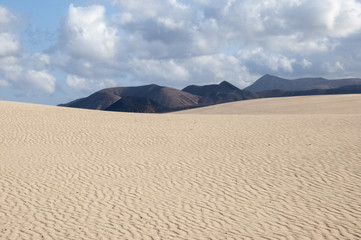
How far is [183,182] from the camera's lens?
40.9 ft

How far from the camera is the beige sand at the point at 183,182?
8.79 m

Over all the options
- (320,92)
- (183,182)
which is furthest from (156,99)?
(183,182)

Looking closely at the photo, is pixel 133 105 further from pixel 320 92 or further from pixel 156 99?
pixel 320 92

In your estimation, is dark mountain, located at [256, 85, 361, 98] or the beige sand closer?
the beige sand

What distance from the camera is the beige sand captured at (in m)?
8.79

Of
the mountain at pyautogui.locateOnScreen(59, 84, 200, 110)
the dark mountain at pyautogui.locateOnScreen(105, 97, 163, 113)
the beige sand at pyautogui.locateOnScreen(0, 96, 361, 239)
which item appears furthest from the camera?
the mountain at pyautogui.locateOnScreen(59, 84, 200, 110)

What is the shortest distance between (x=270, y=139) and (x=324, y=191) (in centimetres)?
796

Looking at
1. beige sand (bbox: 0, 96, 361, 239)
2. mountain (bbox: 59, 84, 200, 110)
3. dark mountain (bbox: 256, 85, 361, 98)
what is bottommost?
beige sand (bbox: 0, 96, 361, 239)

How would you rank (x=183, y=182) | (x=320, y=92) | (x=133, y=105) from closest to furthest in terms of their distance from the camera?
(x=183, y=182), (x=133, y=105), (x=320, y=92)

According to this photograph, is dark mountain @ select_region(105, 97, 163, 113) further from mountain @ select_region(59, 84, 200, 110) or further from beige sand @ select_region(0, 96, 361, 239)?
beige sand @ select_region(0, 96, 361, 239)

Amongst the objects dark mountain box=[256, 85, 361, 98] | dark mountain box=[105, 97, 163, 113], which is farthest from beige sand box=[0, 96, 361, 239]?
dark mountain box=[256, 85, 361, 98]

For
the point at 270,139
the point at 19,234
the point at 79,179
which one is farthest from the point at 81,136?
the point at 19,234

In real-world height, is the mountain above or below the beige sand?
above

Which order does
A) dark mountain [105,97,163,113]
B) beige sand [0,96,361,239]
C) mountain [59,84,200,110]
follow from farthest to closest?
mountain [59,84,200,110] → dark mountain [105,97,163,113] → beige sand [0,96,361,239]
